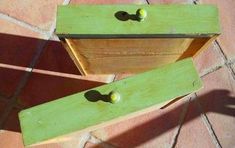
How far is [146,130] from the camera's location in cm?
201

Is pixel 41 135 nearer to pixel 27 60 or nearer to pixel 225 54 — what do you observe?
pixel 27 60

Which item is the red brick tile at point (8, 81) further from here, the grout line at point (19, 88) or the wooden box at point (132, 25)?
the wooden box at point (132, 25)

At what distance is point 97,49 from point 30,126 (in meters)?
0.47

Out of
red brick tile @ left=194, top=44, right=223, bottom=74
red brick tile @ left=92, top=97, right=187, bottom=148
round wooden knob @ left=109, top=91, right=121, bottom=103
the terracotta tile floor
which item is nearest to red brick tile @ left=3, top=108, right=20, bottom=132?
the terracotta tile floor

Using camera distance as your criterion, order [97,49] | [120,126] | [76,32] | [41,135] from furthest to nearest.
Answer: [120,126] < [97,49] < [76,32] < [41,135]

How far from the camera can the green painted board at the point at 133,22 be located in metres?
1.41

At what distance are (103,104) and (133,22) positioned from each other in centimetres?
32

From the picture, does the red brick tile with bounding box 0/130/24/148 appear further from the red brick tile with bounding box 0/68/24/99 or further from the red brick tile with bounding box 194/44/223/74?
the red brick tile with bounding box 194/44/223/74

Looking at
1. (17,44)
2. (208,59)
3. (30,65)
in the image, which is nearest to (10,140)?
(30,65)

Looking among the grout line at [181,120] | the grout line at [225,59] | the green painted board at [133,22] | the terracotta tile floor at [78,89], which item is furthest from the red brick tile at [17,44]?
the grout line at [225,59]

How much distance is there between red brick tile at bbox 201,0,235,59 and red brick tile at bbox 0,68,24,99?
3.59ft

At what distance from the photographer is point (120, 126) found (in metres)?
2.00

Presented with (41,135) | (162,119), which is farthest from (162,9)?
(162,119)

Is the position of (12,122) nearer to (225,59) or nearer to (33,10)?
(33,10)
